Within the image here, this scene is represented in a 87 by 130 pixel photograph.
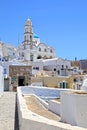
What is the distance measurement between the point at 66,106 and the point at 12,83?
87.3 feet

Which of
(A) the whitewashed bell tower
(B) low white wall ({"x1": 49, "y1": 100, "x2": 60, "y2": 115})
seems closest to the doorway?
(B) low white wall ({"x1": 49, "y1": 100, "x2": 60, "y2": 115})

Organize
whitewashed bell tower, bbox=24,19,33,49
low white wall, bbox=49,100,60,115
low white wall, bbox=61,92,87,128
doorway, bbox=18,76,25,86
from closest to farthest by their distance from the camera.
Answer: low white wall, bbox=61,92,87,128 < low white wall, bbox=49,100,60,115 < doorway, bbox=18,76,25,86 < whitewashed bell tower, bbox=24,19,33,49

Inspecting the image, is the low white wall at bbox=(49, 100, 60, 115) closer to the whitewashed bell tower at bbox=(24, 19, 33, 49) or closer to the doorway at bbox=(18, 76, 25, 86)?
the doorway at bbox=(18, 76, 25, 86)

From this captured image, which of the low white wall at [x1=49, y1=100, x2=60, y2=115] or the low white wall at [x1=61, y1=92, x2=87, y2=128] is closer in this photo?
the low white wall at [x1=61, y1=92, x2=87, y2=128]

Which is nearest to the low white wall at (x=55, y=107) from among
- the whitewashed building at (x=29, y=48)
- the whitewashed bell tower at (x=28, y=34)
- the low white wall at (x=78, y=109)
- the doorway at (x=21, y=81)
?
the low white wall at (x=78, y=109)

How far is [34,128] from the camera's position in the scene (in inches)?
207

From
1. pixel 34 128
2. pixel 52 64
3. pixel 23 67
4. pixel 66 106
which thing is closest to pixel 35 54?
pixel 52 64

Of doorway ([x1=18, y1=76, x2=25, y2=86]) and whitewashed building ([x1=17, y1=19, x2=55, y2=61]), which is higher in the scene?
whitewashed building ([x1=17, y1=19, x2=55, y2=61])

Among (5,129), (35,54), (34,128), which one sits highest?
(35,54)

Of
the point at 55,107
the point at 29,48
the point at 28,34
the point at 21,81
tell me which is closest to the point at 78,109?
the point at 55,107

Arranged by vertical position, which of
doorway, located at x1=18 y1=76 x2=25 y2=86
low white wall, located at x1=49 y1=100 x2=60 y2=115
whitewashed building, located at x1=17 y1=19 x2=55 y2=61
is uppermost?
whitewashed building, located at x1=17 y1=19 x2=55 y2=61

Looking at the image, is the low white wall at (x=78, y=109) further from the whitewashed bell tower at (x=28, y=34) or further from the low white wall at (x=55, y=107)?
the whitewashed bell tower at (x=28, y=34)

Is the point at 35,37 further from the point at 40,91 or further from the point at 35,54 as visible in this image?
the point at 40,91

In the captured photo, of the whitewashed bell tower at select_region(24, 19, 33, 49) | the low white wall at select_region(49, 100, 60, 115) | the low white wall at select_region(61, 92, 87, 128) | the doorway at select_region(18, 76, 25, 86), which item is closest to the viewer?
the low white wall at select_region(61, 92, 87, 128)
